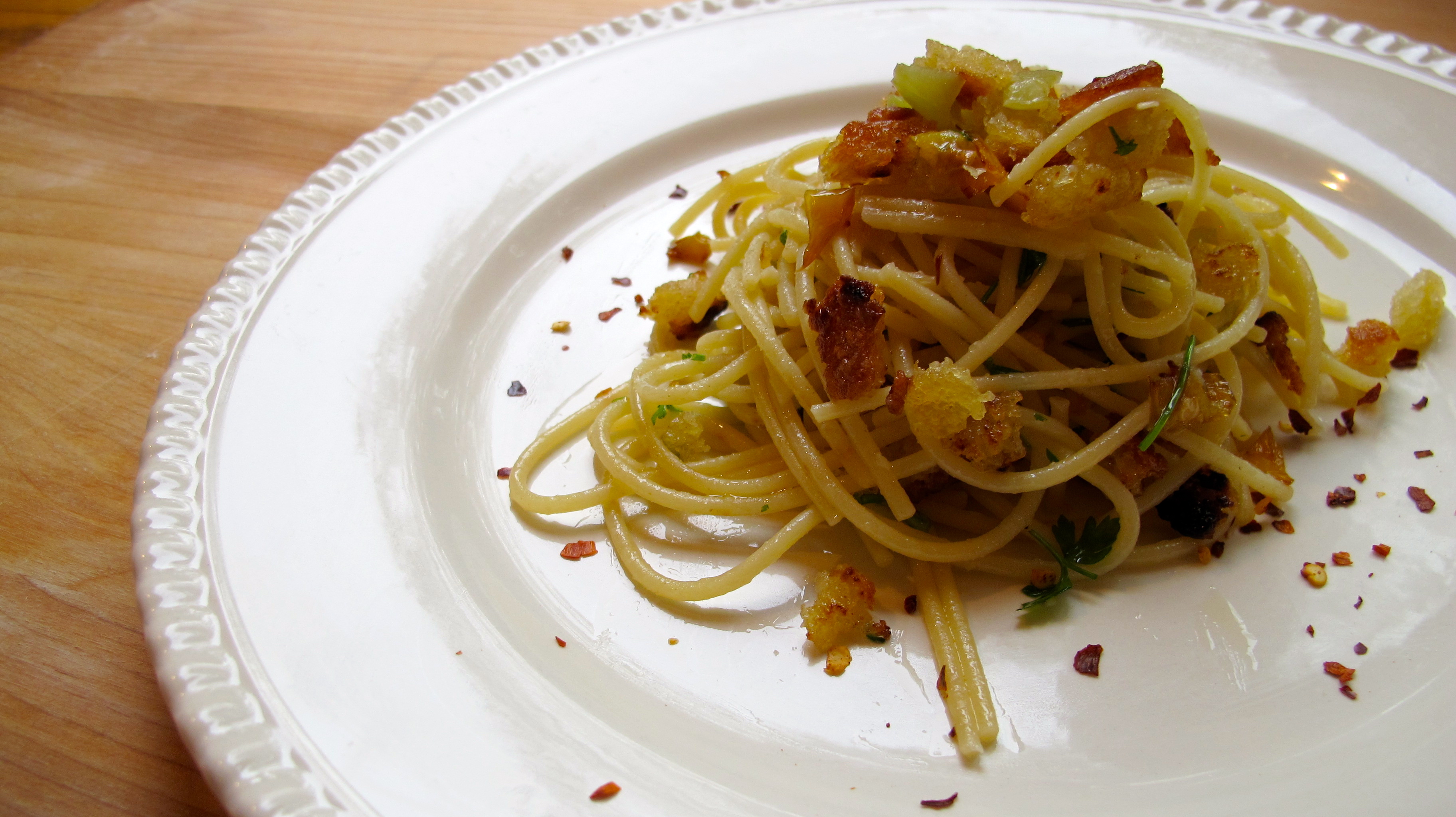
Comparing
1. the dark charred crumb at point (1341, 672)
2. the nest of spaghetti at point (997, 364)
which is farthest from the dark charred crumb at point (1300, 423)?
the dark charred crumb at point (1341, 672)

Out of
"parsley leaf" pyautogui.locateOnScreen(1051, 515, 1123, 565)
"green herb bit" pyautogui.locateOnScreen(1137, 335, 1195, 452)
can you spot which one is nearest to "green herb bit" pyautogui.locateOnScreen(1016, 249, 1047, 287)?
"green herb bit" pyautogui.locateOnScreen(1137, 335, 1195, 452)

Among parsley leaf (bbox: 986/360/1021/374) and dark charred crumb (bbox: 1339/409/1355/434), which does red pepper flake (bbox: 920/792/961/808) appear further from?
dark charred crumb (bbox: 1339/409/1355/434)

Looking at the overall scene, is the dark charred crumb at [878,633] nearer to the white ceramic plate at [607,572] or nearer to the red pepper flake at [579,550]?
the white ceramic plate at [607,572]

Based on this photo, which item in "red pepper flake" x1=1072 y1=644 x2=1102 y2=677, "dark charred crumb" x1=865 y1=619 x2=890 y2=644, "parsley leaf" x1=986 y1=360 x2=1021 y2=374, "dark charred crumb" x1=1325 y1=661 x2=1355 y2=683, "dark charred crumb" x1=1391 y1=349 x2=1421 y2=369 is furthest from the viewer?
"dark charred crumb" x1=1391 y1=349 x2=1421 y2=369

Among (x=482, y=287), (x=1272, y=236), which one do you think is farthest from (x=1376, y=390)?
(x=482, y=287)

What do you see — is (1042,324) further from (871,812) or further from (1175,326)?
(871,812)

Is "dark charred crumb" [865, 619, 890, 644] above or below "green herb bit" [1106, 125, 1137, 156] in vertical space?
below

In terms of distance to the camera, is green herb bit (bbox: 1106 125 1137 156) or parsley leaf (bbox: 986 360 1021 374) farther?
parsley leaf (bbox: 986 360 1021 374)
